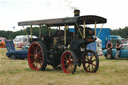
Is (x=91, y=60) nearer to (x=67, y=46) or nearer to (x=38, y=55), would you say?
(x=67, y=46)

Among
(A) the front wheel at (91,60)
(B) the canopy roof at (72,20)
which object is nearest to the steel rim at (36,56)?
(B) the canopy roof at (72,20)

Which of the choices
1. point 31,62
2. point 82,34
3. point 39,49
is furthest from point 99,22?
point 31,62

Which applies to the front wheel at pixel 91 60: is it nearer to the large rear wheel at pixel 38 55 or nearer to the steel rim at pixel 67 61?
the steel rim at pixel 67 61

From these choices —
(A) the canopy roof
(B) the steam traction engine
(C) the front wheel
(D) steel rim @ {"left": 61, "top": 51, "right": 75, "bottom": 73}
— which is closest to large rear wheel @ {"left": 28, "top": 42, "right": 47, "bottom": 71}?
(B) the steam traction engine

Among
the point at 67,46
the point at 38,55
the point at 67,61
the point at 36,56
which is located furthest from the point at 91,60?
the point at 36,56

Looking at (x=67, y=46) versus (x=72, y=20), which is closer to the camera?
(x=72, y=20)

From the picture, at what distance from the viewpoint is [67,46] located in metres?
10.3

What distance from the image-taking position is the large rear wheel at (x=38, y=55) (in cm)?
1006

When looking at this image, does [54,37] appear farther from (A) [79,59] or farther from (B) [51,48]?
(A) [79,59]

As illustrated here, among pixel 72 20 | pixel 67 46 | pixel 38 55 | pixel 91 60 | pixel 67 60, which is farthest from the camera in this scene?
pixel 38 55

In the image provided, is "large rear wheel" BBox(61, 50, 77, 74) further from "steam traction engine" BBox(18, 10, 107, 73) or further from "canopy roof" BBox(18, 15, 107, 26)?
"canopy roof" BBox(18, 15, 107, 26)

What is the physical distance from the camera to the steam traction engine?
925 cm

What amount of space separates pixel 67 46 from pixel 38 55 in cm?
138

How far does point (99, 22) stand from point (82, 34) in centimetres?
115
